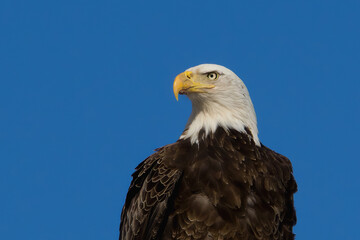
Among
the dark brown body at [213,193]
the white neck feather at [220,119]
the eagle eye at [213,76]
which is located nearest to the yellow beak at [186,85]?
the eagle eye at [213,76]

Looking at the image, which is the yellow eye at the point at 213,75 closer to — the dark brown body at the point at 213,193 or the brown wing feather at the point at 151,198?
the dark brown body at the point at 213,193

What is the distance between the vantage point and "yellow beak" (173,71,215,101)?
8172 mm

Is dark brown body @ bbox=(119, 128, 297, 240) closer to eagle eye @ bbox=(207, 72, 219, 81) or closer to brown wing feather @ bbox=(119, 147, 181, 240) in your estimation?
brown wing feather @ bbox=(119, 147, 181, 240)

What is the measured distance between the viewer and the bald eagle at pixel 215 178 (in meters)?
7.77

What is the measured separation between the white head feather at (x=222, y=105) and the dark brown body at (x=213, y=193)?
141 millimetres

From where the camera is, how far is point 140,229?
8180 millimetres

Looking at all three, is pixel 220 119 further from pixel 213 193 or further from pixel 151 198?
pixel 151 198

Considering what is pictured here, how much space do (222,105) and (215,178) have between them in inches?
47.1

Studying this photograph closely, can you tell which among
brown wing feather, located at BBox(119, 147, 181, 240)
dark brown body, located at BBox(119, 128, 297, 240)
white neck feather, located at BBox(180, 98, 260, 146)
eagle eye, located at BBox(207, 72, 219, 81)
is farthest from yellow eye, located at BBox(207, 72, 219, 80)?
brown wing feather, located at BBox(119, 147, 181, 240)

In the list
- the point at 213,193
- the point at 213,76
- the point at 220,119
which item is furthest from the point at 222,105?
the point at 213,193

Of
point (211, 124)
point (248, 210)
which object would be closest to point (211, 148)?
point (211, 124)

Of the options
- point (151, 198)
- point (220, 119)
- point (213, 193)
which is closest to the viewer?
point (213, 193)

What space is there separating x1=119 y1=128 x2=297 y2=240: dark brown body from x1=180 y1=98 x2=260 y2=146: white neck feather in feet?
0.36

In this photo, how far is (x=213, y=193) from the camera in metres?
7.77
